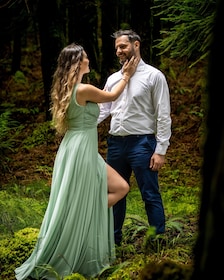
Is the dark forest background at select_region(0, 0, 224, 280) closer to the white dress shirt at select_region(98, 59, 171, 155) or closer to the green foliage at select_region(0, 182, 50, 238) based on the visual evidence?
the white dress shirt at select_region(98, 59, 171, 155)

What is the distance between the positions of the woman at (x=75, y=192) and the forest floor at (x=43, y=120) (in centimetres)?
388

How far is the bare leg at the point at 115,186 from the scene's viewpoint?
17.5 feet

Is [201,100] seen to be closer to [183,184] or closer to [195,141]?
[195,141]

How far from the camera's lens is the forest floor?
11.0 m

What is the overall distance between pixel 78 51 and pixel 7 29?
1224cm

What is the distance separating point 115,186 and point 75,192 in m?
0.43

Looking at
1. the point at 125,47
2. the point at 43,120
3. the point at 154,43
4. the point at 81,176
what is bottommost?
the point at 81,176

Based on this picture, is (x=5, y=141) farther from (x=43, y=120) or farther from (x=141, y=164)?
(x=141, y=164)

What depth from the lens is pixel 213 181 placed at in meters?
1.74

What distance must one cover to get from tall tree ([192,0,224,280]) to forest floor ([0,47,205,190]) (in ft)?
22.8

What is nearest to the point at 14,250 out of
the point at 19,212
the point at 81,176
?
the point at 81,176

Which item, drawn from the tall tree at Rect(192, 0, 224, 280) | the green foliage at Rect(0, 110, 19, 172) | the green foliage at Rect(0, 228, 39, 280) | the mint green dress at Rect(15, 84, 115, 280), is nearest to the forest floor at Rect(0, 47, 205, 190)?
the green foliage at Rect(0, 110, 19, 172)

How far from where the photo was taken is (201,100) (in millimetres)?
13375

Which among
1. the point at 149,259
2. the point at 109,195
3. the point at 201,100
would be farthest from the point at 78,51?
the point at 201,100
